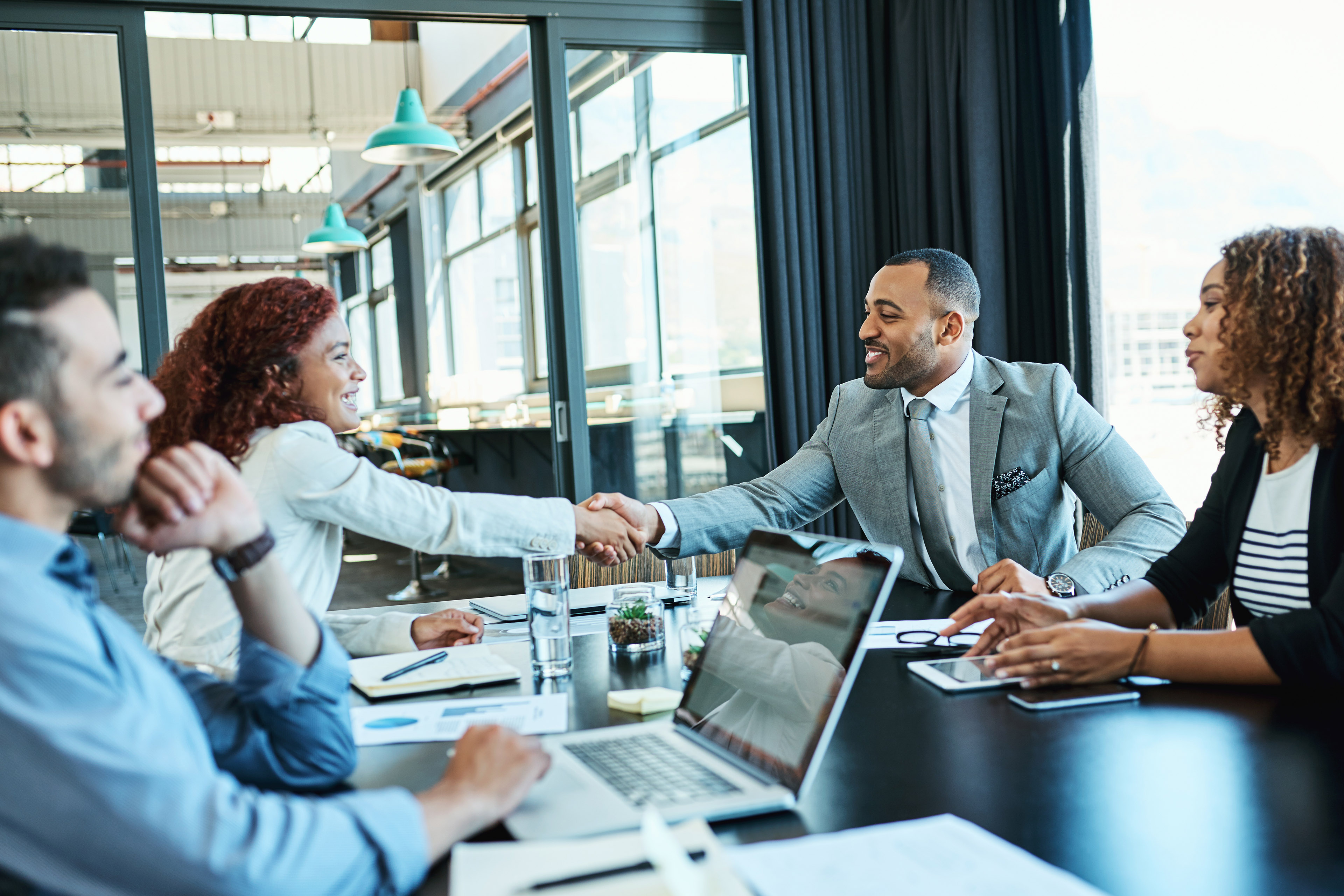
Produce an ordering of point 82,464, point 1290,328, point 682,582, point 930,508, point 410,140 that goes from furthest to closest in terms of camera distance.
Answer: point 410,140, point 930,508, point 682,582, point 1290,328, point 82,464

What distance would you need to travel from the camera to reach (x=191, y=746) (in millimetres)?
771

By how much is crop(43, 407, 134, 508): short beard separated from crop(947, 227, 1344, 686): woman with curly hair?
3.39 ft

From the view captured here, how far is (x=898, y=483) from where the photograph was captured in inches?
94.7

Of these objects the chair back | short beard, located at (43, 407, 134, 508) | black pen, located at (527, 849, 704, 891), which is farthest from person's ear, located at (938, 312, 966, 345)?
short beard, located at (43, 407, 134, 508)

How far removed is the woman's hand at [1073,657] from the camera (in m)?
1.34

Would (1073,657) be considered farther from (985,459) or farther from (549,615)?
(985,459)

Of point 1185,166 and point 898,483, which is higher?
point 1185,166

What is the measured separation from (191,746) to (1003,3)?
3.47m

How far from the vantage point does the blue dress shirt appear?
0.68 metres

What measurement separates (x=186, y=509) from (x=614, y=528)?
1.35 metres

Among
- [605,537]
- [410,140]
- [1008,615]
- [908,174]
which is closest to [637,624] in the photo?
[1008,615]

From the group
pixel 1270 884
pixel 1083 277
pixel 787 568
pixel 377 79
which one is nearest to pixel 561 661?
pixel 787 568

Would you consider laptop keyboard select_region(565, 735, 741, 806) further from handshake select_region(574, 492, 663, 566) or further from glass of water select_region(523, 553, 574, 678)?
handshake select_region(574, 492, 663, 566)

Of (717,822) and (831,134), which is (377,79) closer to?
Answer: (831,134)
